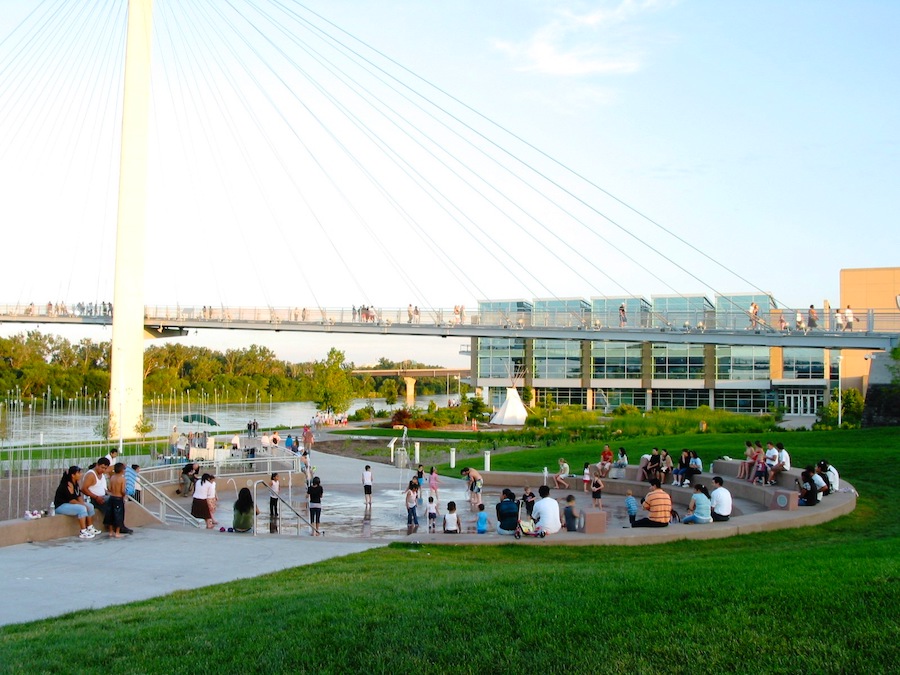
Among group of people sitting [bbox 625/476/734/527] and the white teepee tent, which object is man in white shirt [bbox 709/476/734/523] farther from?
the white teepee tent

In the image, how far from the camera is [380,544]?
46.7 feet

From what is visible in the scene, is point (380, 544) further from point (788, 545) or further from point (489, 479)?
point (489, 479)

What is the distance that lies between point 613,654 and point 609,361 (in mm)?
70203

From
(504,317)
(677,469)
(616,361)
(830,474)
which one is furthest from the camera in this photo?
(616,361)

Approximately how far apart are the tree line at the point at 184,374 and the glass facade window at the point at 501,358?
12.1 m

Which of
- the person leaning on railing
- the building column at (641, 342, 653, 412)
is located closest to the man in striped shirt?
the person leaning on railing

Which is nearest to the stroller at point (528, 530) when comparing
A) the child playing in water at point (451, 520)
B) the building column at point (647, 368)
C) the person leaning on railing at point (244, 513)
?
the child playing in water at point (451, 520)

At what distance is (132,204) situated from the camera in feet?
142

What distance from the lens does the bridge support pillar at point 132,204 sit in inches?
1678

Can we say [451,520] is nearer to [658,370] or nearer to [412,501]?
[412,501]

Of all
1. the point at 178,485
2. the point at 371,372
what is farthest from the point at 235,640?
the point at 371,372

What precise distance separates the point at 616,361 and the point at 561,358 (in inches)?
188

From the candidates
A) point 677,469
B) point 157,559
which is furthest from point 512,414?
point 157,559

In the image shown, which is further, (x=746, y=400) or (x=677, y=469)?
(x=746, y=400)
